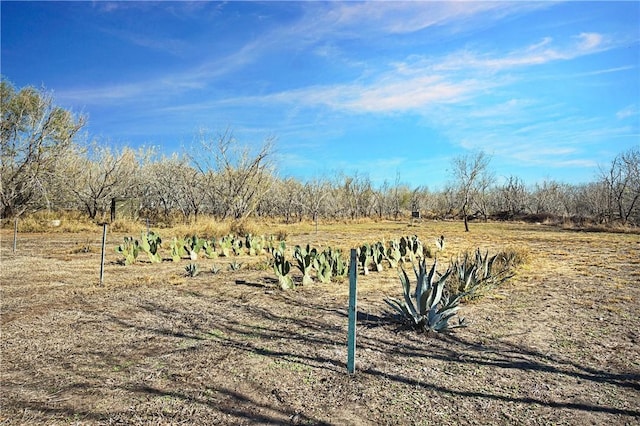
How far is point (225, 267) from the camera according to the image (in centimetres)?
862

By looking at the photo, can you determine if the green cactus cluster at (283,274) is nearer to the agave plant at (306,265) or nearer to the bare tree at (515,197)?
the agave plant at (306,265)

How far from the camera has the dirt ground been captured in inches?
102

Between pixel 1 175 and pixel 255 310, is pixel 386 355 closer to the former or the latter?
pixel 255 310

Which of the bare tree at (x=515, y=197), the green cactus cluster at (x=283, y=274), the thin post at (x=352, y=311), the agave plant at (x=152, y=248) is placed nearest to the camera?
the thin post at (x=352, y=311)

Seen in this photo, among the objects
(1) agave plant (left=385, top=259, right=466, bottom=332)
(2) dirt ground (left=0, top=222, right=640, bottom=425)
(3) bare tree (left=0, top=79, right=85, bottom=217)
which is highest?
(3) bare tree (left=0, top=79, right=85, bottom=217)

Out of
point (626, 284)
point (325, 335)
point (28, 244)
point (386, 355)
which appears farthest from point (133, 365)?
point (28, 244)

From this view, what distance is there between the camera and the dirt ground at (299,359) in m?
2.58

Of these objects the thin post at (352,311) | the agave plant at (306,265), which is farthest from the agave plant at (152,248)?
the thin post at (352,311)

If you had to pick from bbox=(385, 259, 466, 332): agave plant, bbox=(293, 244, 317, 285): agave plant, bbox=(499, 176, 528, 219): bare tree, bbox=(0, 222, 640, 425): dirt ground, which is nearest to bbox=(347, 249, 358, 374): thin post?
bbox=(0, 222, 640, 425): dirt ground

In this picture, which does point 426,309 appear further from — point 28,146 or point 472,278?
point 28,146

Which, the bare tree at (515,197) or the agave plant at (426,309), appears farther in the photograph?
the bare tree at (515,197)

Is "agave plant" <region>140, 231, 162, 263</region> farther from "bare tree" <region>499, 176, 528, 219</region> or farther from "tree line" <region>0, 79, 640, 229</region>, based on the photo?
"bare tree" <region>499, 176, 528, 219</region>

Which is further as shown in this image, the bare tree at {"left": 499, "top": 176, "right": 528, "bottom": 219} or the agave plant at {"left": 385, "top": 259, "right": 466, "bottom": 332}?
the bare tree at {"left": 499, "top": 176, "right": 528, "bottom": 219}

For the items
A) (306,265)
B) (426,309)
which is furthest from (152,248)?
(426,309)
